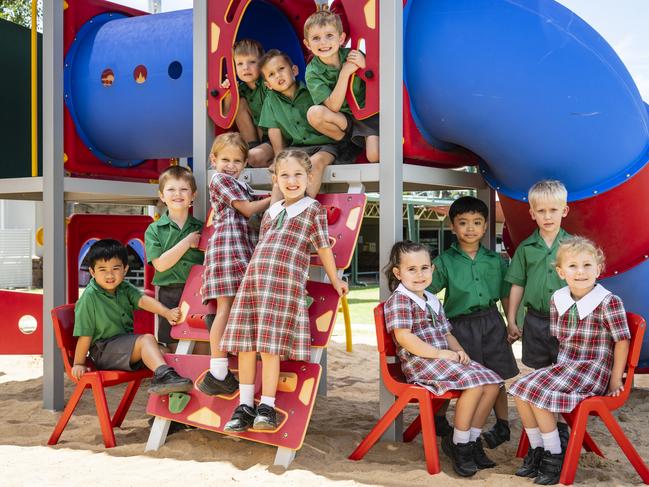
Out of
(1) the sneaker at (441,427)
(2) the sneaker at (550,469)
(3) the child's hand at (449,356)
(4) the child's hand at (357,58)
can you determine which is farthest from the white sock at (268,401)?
(4) the child's hand at (357,58)

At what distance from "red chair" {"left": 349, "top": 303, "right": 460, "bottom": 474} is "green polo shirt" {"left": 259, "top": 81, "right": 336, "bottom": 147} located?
4.03ft

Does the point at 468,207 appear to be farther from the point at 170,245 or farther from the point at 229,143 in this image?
the point at 170,245

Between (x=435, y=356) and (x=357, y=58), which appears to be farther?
(x=357, y=58)

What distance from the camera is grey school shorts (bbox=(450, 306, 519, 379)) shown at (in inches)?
163

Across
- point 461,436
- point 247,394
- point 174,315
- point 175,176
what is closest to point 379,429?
point 461,436

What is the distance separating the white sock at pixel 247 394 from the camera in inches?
146

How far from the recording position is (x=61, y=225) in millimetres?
5281

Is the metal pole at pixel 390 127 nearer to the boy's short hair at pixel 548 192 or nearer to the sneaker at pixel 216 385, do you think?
the boy's short hair at pixel 548 192

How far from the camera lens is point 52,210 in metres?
5.23

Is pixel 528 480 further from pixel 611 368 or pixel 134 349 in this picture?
pixel 134 349

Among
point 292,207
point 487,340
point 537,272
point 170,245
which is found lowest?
point 487,340

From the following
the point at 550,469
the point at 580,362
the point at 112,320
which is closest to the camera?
the point at 550,469

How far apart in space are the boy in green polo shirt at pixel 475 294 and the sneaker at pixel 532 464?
57cm

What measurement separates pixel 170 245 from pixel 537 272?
217 cm
